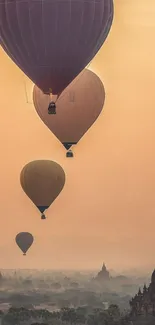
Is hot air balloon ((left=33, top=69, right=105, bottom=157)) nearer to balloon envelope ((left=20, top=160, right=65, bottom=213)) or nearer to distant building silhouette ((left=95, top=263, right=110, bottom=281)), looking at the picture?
balloon envelope ((left=20, top=160, right=65, bottom=213))

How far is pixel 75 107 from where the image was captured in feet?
14.4

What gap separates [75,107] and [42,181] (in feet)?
1.92

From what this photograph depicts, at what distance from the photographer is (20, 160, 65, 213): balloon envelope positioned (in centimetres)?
464

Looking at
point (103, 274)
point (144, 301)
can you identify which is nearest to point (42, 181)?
point (103, 274)

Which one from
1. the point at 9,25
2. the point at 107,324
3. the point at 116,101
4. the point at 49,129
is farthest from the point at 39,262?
the point at 9,25

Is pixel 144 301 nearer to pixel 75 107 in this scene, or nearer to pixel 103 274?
pixel 103 274

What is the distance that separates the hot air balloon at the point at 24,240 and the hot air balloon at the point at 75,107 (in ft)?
2.40

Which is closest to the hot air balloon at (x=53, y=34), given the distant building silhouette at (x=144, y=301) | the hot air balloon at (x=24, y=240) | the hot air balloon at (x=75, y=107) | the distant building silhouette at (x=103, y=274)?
the hot air balloon at (x=75, y=107)

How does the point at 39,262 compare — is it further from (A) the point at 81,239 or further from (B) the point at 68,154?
(B) the point at 68,154

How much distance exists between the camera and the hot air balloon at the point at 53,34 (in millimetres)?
3273

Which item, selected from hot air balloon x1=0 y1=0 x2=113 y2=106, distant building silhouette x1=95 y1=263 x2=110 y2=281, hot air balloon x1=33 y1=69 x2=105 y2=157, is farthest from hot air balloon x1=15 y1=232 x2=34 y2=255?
hot air balloon x1=0 y1=0 x2=113 y2=106

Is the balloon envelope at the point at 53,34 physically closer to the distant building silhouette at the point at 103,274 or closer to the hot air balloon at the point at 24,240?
the hot air balloon at the point at 24,240

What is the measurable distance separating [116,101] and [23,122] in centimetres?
68

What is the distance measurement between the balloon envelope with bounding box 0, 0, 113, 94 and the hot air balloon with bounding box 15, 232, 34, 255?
1.55 meters
